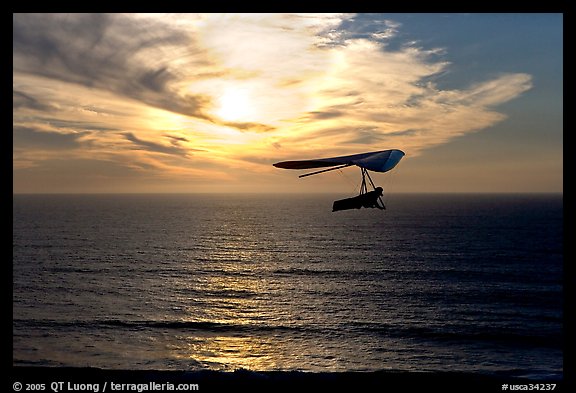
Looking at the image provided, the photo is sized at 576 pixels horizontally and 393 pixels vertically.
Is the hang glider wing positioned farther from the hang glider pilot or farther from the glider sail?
the hang glider pilot

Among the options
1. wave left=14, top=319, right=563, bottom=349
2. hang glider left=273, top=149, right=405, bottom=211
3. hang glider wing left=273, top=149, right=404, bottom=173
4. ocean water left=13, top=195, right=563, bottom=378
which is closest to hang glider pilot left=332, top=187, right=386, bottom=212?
hang glider left=273, top=149, right=405, bottom=211

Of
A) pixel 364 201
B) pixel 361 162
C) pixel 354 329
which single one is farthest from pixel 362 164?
pixel 354 329

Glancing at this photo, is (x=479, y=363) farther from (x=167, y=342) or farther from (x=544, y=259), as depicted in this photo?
(x=544, y=259)

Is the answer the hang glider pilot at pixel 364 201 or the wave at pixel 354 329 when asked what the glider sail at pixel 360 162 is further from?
the wave at pixel 354 329

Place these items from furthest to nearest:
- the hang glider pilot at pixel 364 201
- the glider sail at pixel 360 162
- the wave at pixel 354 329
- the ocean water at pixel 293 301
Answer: the wave at pixel 354 329 < the ocean water at pixel 293 301 < the hang glider pilot at pixel 364 201 < the glider sail at pixel 360 162

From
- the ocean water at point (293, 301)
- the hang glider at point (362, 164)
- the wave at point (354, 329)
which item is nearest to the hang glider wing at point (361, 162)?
the hang glider at point (362, 164)

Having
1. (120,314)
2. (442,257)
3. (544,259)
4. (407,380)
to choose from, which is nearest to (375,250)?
(442,257)
